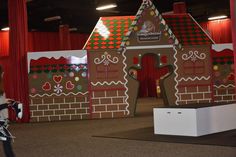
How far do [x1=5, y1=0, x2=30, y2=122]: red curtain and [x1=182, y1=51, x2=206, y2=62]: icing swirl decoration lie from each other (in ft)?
15.8

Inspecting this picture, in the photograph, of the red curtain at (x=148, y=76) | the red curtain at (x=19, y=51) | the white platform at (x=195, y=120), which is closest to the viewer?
the white platform at (x=195, y=120)

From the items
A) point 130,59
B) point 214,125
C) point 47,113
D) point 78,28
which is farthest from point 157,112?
point 78,28

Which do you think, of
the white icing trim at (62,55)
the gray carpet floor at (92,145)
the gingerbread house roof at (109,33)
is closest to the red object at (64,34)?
the gingerbread house roof at (109,33)

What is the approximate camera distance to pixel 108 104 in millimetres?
12492

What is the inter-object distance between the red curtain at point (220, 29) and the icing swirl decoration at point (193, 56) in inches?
419

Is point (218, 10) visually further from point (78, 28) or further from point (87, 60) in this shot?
point (87, 60)

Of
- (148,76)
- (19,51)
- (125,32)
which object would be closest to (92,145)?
(125,32)

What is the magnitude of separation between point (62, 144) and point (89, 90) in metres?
4.63

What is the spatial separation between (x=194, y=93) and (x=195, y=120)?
191 inches

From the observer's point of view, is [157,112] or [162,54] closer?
[157,112]

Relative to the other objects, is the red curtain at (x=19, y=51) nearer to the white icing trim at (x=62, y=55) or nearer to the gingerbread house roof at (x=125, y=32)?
the white icing trim at (x=62, y=55)

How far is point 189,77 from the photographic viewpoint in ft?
40.8

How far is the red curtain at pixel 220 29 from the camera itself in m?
22.8

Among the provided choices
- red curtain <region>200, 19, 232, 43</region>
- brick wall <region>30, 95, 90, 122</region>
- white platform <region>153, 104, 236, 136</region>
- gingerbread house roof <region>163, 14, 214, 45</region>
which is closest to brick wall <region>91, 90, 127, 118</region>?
brick wall <region>30, 95, 90, 122</region>
